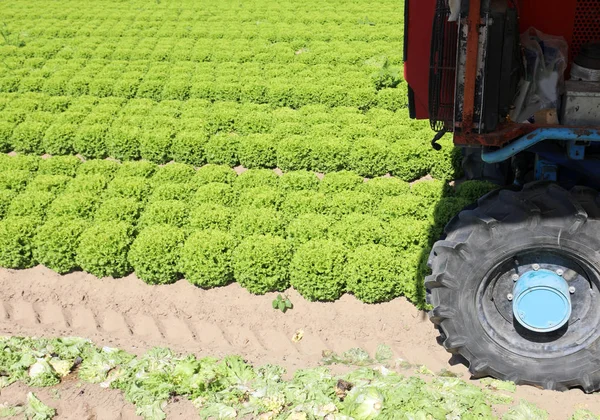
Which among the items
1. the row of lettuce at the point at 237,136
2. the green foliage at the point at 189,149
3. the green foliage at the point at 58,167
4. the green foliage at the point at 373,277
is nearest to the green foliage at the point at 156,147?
the row of lettuce at the point at 237,136

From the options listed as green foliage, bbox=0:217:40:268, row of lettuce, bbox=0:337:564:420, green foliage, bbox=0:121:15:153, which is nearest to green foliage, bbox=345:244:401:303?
row of lettuce, bbox=0:337:564:420

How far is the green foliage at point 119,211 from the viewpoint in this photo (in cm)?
830

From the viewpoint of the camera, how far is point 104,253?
7.55m

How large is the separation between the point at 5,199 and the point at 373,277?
5.22 meters

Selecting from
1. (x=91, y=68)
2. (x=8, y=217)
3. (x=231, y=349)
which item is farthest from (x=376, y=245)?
(x=91, y=68)

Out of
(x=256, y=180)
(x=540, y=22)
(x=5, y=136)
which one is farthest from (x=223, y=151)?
(x=540, y=22)

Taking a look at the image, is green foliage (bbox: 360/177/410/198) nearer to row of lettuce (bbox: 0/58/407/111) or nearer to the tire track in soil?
the tire track in soil

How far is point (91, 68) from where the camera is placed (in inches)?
569

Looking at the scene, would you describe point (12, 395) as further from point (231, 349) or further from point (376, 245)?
point (376, 245)

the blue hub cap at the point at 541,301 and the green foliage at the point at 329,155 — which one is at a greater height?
the blue hub cap at the point at 541,301

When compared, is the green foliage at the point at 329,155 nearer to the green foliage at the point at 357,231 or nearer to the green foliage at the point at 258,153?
the green foliage at the point at 258,153

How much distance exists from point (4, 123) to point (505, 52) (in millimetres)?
9464

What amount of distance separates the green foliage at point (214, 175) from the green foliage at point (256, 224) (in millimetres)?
1389

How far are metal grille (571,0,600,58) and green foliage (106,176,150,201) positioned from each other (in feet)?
19.1
